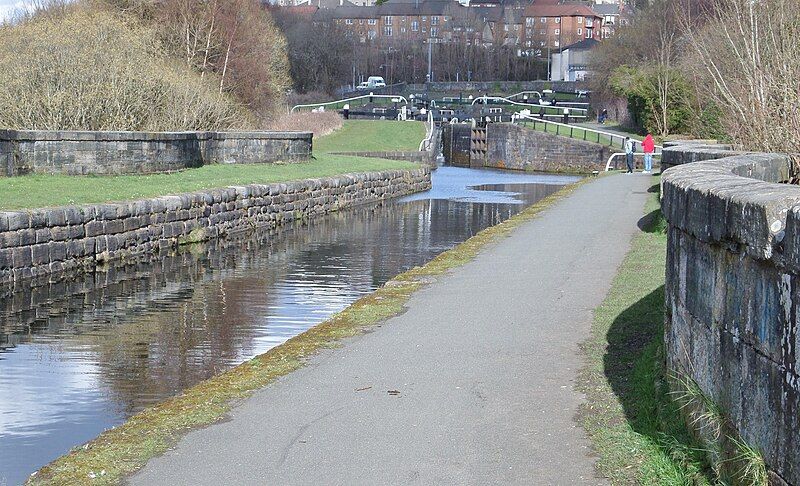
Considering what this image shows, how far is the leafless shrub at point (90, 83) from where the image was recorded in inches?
1132

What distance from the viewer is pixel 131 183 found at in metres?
24.1

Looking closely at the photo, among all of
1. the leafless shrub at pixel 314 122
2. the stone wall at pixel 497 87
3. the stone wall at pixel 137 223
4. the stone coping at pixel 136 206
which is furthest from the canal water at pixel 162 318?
the stone wall at pixel 497 87

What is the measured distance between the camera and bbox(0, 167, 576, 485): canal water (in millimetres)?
9383

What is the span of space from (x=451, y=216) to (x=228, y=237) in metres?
8.06

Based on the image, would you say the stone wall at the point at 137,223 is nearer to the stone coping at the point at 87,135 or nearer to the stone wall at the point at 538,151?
the stone coping at the point at 87,135

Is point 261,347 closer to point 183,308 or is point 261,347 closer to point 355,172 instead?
point 183,308

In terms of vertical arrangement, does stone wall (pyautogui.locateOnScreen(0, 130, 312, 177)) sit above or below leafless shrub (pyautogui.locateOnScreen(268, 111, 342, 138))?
above

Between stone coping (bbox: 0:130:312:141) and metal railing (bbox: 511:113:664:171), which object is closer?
stone coping (bbox: 0:130:312:141)

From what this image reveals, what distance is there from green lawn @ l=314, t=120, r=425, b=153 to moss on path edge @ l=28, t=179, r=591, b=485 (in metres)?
42.3

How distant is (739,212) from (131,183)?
66.0 feet

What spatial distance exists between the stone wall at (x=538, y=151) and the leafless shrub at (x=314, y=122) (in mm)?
9234

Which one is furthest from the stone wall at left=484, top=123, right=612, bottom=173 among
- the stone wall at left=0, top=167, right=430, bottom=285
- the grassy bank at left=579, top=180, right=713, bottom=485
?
the grassy bank at left=579, top=180, right=713, bottom=485

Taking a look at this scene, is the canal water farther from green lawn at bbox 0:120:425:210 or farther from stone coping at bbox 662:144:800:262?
stone coping at bbox 662:144:800:262

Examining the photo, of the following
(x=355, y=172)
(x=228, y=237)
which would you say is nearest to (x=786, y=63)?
(x=228, y=237)
